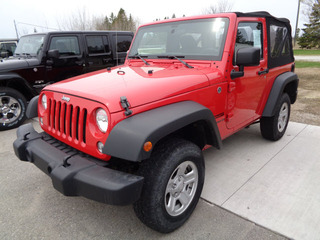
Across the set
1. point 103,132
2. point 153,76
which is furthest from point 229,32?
point 103,132

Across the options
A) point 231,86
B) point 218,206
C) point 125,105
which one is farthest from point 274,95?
point 125,105

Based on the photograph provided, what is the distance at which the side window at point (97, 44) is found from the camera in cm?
642

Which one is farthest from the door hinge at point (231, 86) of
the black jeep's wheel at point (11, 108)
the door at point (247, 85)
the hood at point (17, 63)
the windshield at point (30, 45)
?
the windshield at point (30, 45)

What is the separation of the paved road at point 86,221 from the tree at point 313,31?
37.7 metres

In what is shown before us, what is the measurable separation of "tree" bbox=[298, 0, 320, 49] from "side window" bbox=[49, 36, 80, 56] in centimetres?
3545

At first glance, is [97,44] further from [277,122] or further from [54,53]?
[277,122]

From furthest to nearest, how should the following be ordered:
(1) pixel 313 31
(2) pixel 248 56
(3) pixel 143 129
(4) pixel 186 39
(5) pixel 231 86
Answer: (1) pixel 313 31 < (4) pixel 186 39 < (5) pixel 231 86 < (2) pixel 248 56 < (3) pixel 143 129

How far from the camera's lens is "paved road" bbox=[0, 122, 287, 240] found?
87.3 inches

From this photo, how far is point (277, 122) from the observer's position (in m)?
3.84

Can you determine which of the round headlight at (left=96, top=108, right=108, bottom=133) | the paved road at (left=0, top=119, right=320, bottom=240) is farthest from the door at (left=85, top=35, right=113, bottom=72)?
the round headlight at (left=96, top=108, right=108, bottom=133)

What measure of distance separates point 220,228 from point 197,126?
0.97 meters

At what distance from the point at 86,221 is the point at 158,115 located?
1.32 metres

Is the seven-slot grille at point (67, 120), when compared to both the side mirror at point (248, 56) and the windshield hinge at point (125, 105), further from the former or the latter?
the side mirror at point (248, 56)

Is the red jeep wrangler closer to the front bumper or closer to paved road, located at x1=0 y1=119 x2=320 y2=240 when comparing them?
the front bumper
